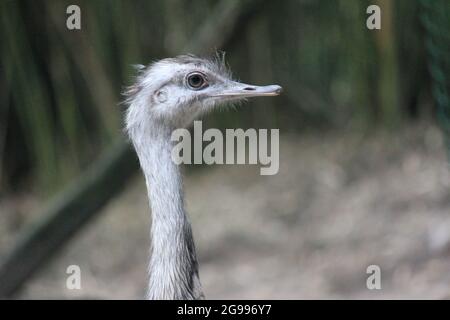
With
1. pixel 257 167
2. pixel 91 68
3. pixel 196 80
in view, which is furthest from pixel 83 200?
pixel 257 167

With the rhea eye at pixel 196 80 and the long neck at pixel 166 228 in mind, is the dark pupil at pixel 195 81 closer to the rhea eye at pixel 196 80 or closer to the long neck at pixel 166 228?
the rhea eye at pixel 196 80

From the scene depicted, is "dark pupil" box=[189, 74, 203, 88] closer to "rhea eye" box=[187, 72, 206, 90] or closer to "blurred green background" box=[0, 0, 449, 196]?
"rhea eye" box=[187, 72, 206, 90]

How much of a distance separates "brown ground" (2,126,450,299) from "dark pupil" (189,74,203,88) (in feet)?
4.83

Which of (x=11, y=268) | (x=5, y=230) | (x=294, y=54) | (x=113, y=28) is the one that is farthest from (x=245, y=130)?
(x=11, y=268)

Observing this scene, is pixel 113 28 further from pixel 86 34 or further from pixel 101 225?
pixel 101 225

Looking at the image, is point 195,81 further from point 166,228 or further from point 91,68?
point 91,68

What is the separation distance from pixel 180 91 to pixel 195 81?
0.18ft

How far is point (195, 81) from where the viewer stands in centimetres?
259

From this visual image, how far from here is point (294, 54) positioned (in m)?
4.59

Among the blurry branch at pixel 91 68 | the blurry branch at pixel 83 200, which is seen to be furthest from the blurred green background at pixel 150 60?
the blurry branch at pixel 83 200

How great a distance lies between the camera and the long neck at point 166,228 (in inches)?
95.3

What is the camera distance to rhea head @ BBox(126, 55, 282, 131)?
2516 millimetres

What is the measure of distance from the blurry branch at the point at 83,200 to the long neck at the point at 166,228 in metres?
1.12
